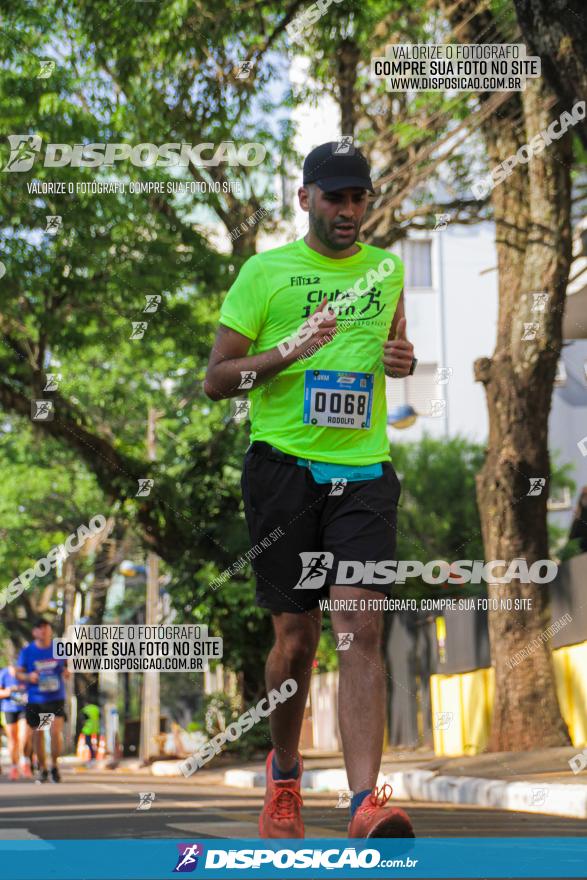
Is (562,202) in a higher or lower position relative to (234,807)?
higher

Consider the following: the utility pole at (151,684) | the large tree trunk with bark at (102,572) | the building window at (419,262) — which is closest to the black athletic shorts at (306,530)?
the utility pole at (151,684)

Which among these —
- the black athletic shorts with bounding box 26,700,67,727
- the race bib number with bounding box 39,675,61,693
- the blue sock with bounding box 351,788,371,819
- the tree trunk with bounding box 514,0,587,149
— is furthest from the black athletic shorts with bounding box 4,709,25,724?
the blue sock with bounding box 351,788,371,819

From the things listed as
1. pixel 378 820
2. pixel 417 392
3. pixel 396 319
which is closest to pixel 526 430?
pixel 396 319

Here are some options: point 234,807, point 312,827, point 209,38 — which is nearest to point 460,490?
point 209,38

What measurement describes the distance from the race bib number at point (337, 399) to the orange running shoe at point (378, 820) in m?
1.15

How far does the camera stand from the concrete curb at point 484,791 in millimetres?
7547

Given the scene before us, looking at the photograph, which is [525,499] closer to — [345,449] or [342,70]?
[342,70]

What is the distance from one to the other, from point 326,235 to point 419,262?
38395 millimetres

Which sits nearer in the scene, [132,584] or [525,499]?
[525,499]

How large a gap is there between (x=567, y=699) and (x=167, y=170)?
841 centimetres

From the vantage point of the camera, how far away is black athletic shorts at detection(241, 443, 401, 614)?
4480 mm

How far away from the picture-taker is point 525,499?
12.9 metres

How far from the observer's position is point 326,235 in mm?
4621

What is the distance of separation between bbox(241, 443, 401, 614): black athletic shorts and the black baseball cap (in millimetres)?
842
